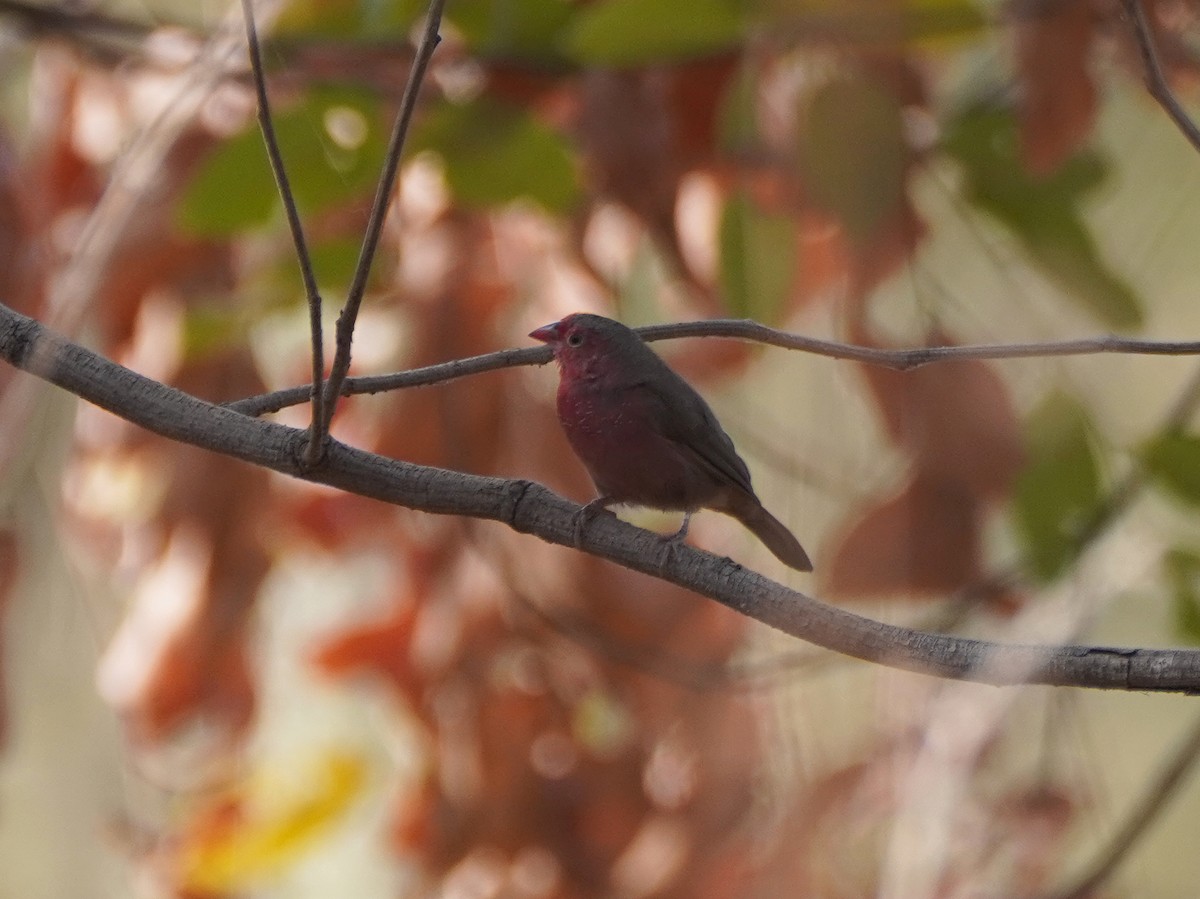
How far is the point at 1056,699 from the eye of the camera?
3.42m

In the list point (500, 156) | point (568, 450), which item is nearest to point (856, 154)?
point (500, 156)

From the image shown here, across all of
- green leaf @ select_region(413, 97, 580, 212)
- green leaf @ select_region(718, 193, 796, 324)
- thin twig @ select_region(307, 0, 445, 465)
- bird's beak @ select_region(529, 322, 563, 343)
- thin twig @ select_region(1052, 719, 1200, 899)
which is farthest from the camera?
bird's beak @ select_region(529, 322, 563, 343)

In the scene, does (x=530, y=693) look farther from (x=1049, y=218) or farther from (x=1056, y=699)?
(x=1049, y=218)

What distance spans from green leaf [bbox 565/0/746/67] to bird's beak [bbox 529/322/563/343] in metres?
0.65

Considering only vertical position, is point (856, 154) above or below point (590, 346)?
above

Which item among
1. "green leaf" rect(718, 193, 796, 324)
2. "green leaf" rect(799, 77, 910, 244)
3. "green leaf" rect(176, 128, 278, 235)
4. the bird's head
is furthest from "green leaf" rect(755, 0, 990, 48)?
"green leaf" rect(176, 128, 278, 235)

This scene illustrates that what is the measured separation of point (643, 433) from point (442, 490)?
1.05 m

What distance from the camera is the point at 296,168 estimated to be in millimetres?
3180

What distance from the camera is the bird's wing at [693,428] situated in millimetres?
2967

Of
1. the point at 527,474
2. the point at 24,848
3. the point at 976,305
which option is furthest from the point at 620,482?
the point at 24,848

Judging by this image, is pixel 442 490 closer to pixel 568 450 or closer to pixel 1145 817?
pixel 1145 817

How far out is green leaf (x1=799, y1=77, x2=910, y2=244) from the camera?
3.01m

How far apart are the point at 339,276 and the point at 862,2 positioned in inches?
56.5

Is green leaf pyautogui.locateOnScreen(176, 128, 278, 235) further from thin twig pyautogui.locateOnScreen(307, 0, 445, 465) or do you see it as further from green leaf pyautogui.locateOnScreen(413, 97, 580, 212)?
thin twig pyautogui.locateOnScreen(307, 0, 445, 465)
